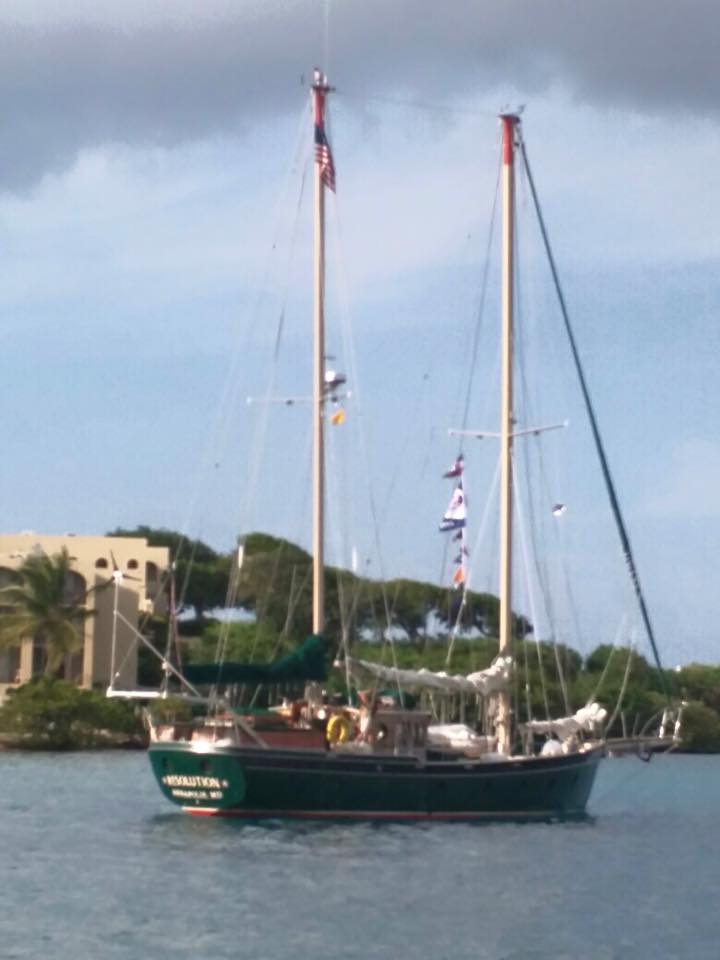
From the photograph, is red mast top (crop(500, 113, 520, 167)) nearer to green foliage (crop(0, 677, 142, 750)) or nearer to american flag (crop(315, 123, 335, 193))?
american flag (crop(315, 123, 335, 193))

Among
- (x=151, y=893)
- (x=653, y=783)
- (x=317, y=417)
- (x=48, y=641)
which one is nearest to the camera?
(x=151, y=893)

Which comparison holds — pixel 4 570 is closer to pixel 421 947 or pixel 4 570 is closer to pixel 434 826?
pixel 434 826

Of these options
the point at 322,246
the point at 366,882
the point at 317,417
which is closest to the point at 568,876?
the point at 366,882

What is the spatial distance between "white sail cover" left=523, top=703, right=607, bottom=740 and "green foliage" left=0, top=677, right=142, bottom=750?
120 ft

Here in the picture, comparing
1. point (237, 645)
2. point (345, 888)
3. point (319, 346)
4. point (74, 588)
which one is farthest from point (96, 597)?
point (345, 888)

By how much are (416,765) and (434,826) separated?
1.69m

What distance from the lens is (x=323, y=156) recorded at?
50.4m

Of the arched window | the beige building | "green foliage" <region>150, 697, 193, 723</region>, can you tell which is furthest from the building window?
"green foliage" <region>150, 697, 193, 723</region>

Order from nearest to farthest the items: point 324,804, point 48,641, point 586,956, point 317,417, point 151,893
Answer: point 586,956 < point 151,893 < point 324,804 < point 317,417 < point 48,641

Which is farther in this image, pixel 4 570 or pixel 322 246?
pixel 4 570

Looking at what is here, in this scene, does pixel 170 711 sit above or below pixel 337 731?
above

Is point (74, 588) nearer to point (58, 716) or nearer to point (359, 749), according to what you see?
point (58, 716)

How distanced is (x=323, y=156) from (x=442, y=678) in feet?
40.7

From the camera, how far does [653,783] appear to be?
82.9 metres
